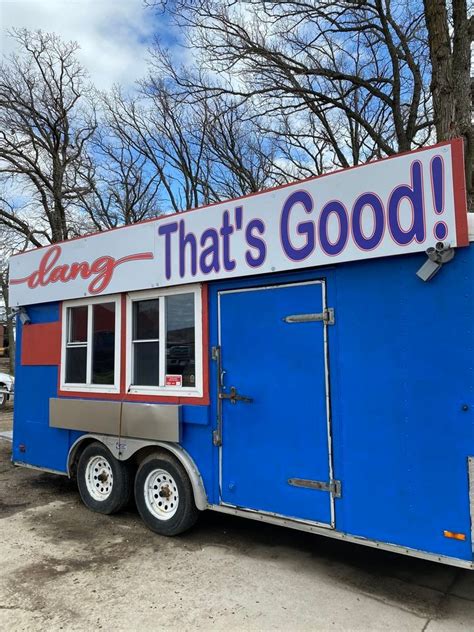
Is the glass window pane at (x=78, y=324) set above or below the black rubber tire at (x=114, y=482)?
above

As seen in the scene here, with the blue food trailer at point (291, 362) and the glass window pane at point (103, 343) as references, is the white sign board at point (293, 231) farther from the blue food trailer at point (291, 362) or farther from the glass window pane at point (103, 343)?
the glass window pane at point (103, 343)

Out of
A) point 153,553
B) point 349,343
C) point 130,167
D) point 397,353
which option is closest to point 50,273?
point 153,553

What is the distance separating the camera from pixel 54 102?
22.1 meters

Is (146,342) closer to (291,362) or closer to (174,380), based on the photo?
(174,380)

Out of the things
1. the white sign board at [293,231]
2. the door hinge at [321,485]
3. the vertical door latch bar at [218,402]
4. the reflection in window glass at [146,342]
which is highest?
the white sign board at [293,231]

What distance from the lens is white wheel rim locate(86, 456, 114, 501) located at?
18.1ft

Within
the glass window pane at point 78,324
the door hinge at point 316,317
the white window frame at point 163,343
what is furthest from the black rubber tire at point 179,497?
the door hinge at point 316,317

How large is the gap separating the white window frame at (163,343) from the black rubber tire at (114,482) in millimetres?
837

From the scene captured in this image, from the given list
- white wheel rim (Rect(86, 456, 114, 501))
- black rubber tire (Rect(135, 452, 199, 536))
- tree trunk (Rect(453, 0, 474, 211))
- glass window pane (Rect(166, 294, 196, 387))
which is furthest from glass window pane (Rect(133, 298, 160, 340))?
tree trunk (Rect(453, 0, 474, 211))

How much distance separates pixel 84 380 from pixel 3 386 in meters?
12.0

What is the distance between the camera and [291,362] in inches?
161

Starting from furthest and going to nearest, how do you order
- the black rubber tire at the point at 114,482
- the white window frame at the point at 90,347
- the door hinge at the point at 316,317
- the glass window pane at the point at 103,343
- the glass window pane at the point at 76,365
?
1. the glass window pane at the point at 76,365
2. the glass window pane at the point at 103,343
3. the white window frame at the point at 90,347
4. the black rubber tire at the point at 114,482
5. the door hinge at the point at 316,317

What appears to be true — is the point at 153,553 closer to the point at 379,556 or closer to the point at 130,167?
the point at 379,556

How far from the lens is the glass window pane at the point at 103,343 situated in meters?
5.52
